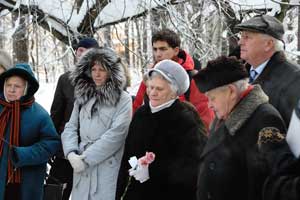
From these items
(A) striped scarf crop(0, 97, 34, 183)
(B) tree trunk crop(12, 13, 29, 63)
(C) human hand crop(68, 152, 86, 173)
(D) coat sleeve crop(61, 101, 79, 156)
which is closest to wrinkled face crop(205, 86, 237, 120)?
(C) human hand crop(68, 152, 86, 173)

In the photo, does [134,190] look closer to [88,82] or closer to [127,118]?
[127,118]

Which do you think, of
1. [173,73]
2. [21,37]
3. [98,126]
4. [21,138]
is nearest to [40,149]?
[21,138]

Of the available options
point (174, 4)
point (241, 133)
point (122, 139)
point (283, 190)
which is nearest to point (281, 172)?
point (283, 190)

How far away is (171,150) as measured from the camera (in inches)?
135

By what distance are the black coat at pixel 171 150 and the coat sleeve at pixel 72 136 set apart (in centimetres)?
60

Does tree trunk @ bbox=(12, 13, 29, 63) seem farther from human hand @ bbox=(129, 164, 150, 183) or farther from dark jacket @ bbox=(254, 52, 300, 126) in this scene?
dark jacket @ bbox=(254, 52, 300, 126)

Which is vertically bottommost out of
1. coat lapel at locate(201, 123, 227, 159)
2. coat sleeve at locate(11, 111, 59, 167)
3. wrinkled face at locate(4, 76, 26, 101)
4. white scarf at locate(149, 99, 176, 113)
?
coat sleeve at locate(11, 111, 59, 167)

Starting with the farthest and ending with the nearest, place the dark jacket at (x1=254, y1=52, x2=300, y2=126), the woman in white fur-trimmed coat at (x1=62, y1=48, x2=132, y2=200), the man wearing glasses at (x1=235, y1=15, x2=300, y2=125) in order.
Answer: the woman in white fur-trimmed coat at (x1=62, y1=48, x2=132, y2=200), the man wearing glasses at (x1=235, y1=15, x2=300, y2=125), the dark jacket at (x1=254, y1=52, x2=300, y2=126)

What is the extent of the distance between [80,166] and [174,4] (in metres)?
3.14

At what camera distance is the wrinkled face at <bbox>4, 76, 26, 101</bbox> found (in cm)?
387

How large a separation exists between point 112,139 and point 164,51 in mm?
978

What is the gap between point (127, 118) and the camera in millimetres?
3938

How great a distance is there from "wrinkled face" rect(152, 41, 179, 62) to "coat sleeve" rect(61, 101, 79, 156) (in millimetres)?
817

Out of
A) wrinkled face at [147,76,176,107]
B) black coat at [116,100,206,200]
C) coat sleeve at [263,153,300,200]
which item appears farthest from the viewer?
wrinkled face at [147,76,176,107]
